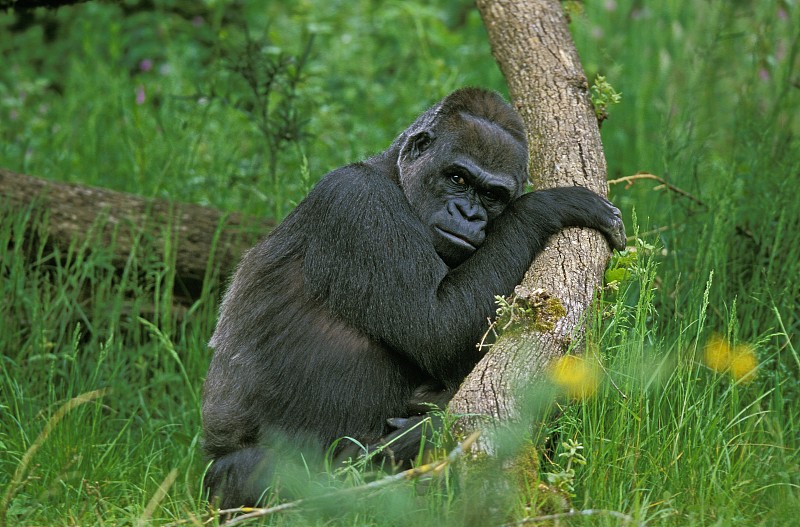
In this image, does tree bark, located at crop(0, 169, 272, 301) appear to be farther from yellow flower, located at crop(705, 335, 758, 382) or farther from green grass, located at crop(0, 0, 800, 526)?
yellow flower, located at crop(705, 335, 758, 382)

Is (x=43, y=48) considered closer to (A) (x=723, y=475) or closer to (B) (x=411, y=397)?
(B) (x=411, y=397)

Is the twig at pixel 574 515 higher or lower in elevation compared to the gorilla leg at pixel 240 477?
higher

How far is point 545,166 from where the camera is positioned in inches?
151

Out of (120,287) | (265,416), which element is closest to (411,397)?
(265,416)

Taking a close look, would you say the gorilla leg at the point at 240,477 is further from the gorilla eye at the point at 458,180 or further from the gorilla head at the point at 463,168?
the gorilla eye at the point at 458,180

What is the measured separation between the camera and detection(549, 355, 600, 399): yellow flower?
9.52 feet

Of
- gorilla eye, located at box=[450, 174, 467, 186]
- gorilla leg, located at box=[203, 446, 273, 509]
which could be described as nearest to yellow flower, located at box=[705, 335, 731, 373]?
gorilla eye, located at box=[450, 174, 467, 186]

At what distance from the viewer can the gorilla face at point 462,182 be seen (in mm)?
3604

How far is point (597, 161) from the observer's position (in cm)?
376

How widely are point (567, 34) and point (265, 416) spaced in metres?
2.23

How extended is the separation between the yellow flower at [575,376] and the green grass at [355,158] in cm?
8

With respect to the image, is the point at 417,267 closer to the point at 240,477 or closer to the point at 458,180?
the point at 458,180

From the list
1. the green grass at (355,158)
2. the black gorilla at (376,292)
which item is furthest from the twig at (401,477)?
the black gorilla at (376,292)

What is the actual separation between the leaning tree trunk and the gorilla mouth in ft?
1.12
